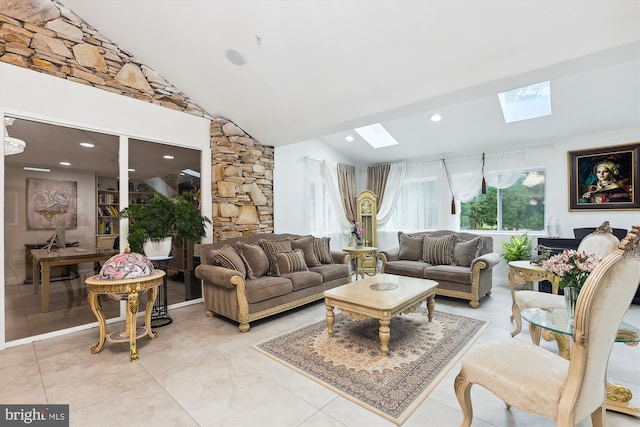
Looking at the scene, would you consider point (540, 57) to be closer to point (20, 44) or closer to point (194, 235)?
point (194, 235)

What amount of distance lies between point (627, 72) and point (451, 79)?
231 centimetres

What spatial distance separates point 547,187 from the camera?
16.5 ft

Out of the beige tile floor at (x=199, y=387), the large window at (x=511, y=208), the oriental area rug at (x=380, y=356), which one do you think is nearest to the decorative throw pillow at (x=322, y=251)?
the oriental area rug at (x=380, y=356)

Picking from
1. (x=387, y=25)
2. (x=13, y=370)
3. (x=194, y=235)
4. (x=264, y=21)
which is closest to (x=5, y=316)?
(x=13, y=370)

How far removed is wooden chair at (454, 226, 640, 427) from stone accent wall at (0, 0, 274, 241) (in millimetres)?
3902

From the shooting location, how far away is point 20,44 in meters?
3.11

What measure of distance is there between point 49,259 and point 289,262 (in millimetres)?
2738

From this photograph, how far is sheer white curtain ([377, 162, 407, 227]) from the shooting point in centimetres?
673

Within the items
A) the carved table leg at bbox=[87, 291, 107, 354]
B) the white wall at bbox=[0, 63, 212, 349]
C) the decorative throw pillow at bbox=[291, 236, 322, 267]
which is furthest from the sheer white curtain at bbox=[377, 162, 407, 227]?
the carved table leg at bbox=[87, 291, 107, 354]

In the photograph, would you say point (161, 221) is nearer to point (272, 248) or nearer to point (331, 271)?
point (272, 248)

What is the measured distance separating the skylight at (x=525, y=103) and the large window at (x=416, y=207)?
76.9 inches

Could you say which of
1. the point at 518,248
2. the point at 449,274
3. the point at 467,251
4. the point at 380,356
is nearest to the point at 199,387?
the point at 380,356

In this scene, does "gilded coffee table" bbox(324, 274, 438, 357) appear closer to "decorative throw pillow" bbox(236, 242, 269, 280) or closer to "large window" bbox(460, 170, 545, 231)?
"decorative throw pillow" bbox(236, 242, 269, 280)

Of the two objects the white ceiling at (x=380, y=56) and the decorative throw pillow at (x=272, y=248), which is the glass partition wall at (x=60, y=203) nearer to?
the white ceiling at (x=380, y=56)
